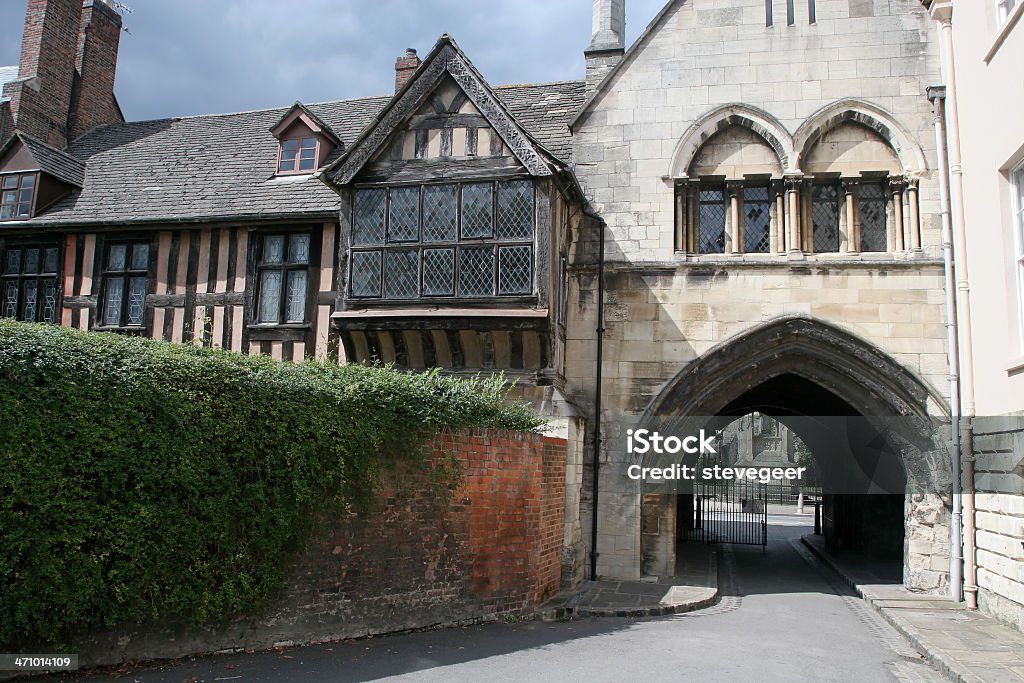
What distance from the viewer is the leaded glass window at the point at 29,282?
13.6m

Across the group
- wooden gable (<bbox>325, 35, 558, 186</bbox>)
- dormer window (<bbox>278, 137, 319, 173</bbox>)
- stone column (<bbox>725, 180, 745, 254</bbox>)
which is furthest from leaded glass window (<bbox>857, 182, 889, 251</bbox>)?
dormer window (<bbox>278, 137, 319, 173</bbox>)

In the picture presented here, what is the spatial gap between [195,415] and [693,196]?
8647 millimetres

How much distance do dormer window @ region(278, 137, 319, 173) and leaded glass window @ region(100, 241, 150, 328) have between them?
2.72 meters

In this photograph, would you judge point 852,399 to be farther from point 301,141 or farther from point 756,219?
point 301,141

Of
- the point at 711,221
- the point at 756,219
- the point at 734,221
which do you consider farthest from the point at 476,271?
the point at 756,219

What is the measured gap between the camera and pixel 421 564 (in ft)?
26.3

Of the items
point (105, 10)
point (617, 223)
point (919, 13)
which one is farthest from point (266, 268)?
point (919, 13)

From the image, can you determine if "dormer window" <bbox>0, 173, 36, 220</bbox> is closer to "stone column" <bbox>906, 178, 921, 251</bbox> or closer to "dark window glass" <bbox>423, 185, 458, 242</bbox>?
"dark window glass" <bbox>423, 185, 458, 242</bbox>

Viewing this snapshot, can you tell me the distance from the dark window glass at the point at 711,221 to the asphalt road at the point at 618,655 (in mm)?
5431

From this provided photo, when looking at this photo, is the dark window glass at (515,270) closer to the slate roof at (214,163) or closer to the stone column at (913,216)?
the slate roof at (214,163)

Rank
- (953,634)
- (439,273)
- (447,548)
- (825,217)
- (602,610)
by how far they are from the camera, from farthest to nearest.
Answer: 1. (825,217)
2. (439,273)
3. (602,610)
4. (953,634)
5. (447,548)

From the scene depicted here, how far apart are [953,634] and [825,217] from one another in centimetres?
635

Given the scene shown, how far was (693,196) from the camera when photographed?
41.3ft

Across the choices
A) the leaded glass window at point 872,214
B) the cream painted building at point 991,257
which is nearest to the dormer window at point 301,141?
the leaded glass window at point 872,214
